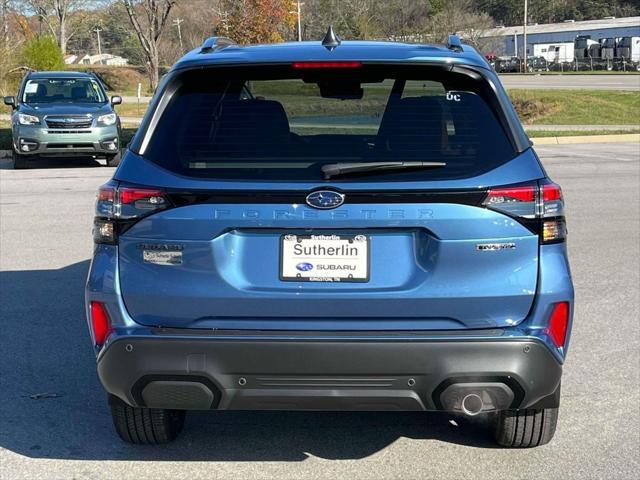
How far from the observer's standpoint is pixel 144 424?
4398 millimetres

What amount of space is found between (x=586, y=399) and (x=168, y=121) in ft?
9.04

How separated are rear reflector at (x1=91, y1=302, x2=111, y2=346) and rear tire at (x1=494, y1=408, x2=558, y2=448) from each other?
1760mm

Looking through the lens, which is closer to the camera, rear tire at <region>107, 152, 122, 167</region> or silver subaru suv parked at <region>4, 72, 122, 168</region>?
silver subaru suv parked at <region>4, 72, 122, 168</region>

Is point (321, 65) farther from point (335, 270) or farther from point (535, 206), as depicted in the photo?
point (535, 206)

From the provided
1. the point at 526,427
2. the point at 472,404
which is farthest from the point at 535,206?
the point at 526,427

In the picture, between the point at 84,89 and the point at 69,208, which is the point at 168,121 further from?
the point at 84,89

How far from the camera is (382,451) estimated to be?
450 centimetres

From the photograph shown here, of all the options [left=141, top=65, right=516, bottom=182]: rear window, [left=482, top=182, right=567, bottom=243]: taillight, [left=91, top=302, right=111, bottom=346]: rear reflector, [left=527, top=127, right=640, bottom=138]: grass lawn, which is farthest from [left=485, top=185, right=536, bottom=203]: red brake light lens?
[left=527, top=127, right=640, bottom=138]: grass lawn

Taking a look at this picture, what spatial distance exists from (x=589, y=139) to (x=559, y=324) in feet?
62.4

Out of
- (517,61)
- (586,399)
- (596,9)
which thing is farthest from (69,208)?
(596,9)

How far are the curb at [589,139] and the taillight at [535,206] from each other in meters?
18.0

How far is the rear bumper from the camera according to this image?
3662mm

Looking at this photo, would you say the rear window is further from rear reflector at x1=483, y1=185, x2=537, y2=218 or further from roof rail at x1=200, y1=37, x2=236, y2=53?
roof rail at x1=200, y1=37, x2=236, y2=53

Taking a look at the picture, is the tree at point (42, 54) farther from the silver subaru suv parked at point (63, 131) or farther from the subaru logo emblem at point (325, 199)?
the subaru logo emblem at point (325, 199)
